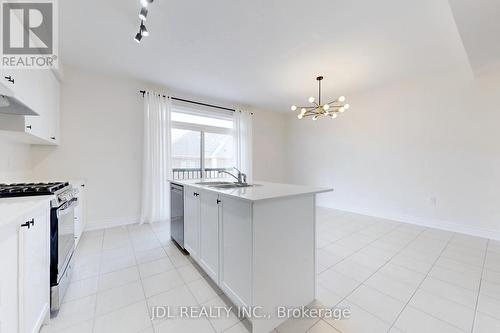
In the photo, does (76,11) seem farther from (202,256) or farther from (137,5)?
(202,256)

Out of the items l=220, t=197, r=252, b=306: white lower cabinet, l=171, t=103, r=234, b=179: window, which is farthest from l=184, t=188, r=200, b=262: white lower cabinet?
l=171, t=103, r=234, b=179: window

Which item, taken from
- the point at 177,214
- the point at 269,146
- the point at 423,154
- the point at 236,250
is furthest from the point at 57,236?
the point at 423,154

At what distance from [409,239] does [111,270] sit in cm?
392

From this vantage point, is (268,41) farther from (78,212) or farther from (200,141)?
(78,212)

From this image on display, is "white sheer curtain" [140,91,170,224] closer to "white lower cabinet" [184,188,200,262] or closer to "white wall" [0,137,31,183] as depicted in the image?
"white wall" [0,137,31,183]

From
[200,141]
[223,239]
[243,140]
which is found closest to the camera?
[223,239]

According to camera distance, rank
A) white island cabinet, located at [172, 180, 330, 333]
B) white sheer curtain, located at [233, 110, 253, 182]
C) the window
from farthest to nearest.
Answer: white sheer curtain, located at [233, 110, 253, 182], the window, white island cabinet, located at [172, 180, 330, 333]

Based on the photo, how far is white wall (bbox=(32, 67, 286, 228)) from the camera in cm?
310

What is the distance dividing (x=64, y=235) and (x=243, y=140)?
12.6 feet

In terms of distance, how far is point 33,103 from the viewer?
6.73 feet

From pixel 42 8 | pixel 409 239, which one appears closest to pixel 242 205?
pixel 42 8

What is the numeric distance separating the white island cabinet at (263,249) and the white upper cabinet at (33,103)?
6.24ft

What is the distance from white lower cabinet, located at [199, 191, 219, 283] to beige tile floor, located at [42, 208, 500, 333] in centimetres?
18

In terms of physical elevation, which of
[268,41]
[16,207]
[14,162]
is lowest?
[16,207]
